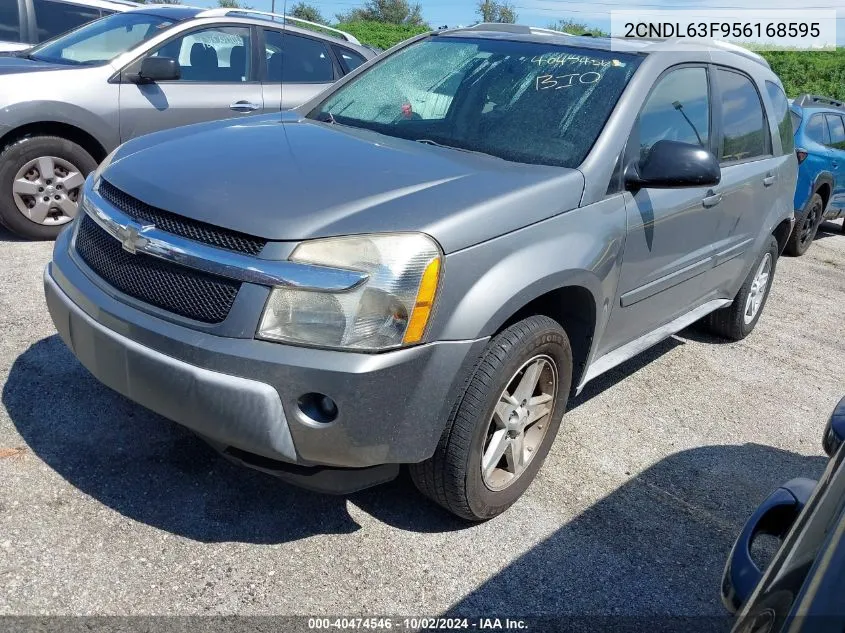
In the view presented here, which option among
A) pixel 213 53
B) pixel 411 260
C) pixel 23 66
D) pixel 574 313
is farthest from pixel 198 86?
pixel 411 260

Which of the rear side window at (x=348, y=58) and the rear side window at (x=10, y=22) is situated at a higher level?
the rear side window at (x=10, y=22)

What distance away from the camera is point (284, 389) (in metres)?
2.37

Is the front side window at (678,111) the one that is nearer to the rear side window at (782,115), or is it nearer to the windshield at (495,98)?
the windshield at (495,98)

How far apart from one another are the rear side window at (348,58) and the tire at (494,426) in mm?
4904

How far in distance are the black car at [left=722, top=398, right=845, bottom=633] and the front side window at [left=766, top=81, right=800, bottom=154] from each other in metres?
3.71

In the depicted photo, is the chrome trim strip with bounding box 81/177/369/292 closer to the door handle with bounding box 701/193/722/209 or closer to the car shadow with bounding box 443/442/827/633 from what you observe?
the car shadow with bounding box 443/442/827/633

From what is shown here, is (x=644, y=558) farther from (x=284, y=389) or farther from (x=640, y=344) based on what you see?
(x=284, y=389)

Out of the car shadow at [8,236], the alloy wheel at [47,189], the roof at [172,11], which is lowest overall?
the car shadow at [8,236]

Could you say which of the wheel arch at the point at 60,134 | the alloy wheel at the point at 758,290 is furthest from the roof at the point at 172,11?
the alloy wheel at the point at 758,290

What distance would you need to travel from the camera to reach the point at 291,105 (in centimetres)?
670

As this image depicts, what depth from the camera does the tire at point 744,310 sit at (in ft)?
16.5

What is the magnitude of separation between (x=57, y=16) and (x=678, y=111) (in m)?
6.94

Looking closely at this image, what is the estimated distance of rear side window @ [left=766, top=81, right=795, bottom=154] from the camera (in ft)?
16.2

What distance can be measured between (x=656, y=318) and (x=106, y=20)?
5.18 m
